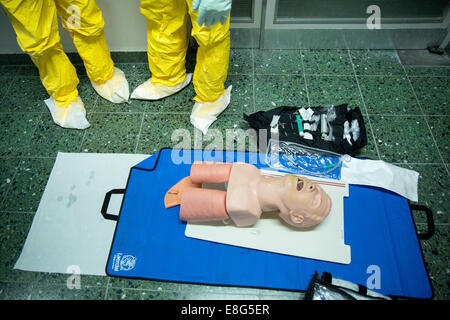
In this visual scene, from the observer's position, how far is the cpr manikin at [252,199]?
4.02 ft

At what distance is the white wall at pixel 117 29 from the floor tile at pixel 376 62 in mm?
1519

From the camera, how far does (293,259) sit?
1.37 m

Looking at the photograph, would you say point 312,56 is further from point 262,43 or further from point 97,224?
point 97,224

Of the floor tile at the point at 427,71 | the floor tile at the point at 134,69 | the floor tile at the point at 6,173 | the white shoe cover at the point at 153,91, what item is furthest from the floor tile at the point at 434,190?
the floor tile at the point at 6,173

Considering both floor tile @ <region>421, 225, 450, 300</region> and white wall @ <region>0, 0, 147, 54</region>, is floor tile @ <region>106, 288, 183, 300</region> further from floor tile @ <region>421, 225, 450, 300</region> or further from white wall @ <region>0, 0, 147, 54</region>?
white wall @ <region>0, 0, 147, 54</region>

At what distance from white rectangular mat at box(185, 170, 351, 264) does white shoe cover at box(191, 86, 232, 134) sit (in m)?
0.66

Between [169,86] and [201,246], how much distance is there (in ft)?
3.51

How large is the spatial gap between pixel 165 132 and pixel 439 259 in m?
1.61

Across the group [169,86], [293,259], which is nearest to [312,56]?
[169,86]

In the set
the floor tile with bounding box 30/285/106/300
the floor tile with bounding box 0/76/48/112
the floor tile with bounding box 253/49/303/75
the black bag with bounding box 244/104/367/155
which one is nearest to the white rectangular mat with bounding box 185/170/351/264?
the black bag with bounding box 244/104/367/155

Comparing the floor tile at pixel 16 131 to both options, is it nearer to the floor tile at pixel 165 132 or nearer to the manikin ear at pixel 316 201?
the floor tile at pixel 165 132

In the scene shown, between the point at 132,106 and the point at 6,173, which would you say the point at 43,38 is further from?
the point at 6,173

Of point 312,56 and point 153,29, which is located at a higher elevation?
point 153,29
